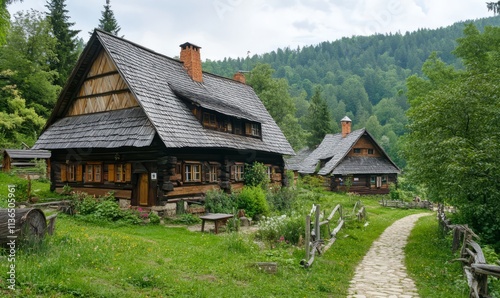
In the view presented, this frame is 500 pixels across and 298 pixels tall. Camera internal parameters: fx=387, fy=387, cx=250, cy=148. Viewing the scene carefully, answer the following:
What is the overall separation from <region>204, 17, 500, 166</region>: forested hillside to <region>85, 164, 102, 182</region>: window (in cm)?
6849

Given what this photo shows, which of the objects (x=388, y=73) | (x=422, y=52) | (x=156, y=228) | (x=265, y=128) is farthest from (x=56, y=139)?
(x=422, y=52)

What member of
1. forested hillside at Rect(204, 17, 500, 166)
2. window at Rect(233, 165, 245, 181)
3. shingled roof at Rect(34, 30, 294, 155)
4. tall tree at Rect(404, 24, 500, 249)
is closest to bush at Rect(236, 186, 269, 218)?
shingled roof at Rect(34, 30, 294, 155)

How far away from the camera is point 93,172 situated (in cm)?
1936

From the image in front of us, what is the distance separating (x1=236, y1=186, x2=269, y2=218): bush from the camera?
722 inches

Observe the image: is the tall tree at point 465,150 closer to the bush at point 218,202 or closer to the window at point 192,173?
the bush at point 218,202

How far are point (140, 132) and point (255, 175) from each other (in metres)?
8.23

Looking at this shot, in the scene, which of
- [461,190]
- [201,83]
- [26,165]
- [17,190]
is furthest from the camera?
[26,165]

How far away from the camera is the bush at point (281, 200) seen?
21031mm

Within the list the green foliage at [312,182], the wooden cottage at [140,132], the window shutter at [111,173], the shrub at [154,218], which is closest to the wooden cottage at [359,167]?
the green foliage at [312,182]

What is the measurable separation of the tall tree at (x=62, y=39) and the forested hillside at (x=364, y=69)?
47.7 metres

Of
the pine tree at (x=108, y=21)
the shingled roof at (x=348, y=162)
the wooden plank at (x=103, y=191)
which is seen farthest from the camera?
the pine tree at (x=108, y=21)

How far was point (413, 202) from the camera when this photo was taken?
3266 centimetres

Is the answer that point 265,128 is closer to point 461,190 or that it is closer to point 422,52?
point 461,190

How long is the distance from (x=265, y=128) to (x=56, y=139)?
12.4m
